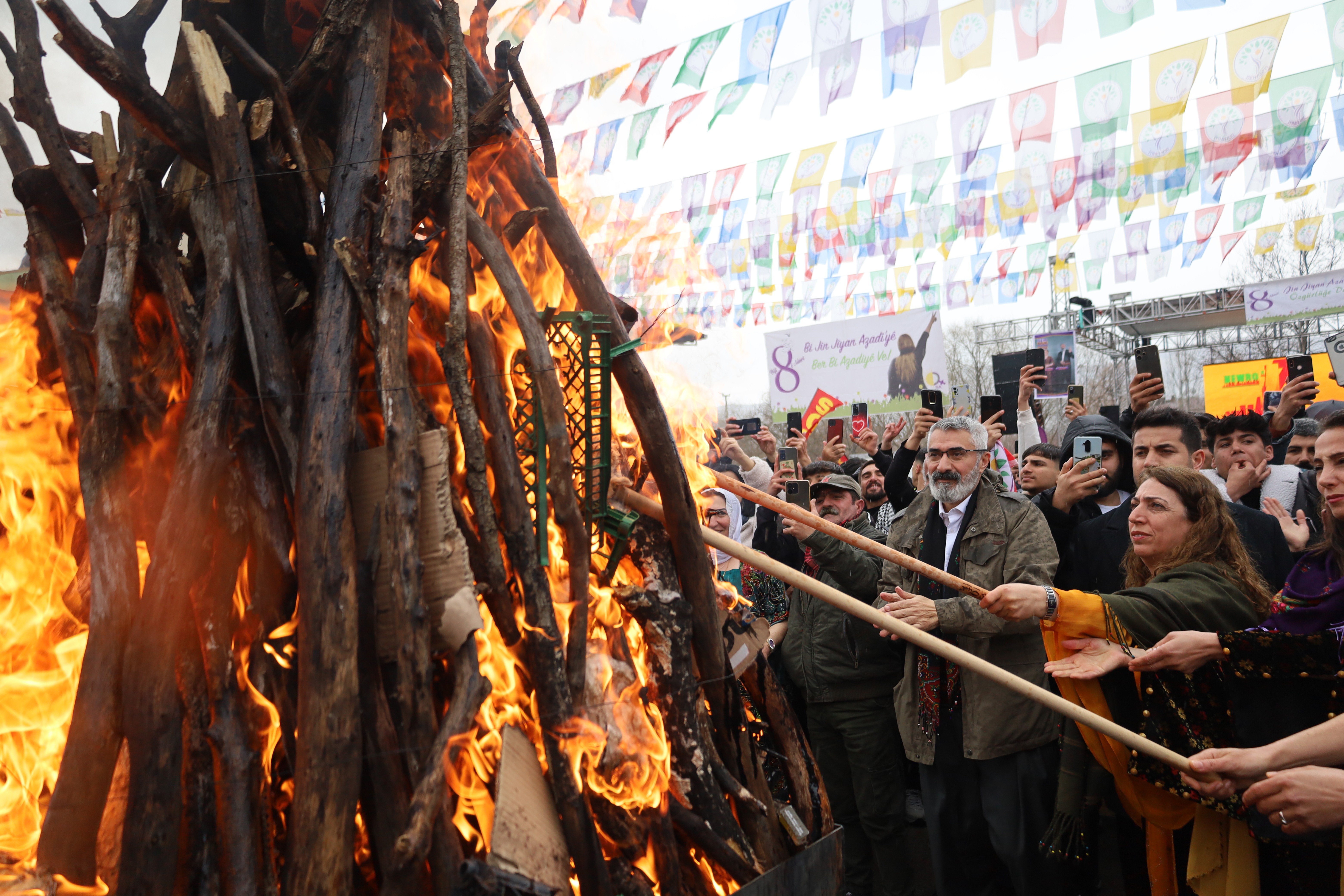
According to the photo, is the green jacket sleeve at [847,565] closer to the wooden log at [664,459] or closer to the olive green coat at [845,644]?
the olive green coat at [845,644]

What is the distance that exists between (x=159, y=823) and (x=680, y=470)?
182cm

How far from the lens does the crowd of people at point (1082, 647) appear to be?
114 inches

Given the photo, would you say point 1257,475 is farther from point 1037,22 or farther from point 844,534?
point 1037,22

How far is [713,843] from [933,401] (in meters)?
4.09

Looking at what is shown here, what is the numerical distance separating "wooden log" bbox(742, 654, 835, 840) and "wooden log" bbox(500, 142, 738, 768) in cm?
29

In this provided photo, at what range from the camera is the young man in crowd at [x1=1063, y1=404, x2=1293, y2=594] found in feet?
14.4

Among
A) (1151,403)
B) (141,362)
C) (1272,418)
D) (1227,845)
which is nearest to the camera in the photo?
(141,362)

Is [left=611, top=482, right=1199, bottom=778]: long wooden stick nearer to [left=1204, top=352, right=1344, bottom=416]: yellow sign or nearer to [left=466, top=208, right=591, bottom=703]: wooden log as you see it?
[left=466, top=208, right=591, bottom=703]: wooden log

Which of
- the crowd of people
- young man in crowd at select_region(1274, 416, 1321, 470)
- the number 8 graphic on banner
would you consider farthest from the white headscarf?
the number 8 graphic on banner

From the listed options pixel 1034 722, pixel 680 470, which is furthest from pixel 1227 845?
pixel 680 470

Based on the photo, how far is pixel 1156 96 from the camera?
33.1 feet

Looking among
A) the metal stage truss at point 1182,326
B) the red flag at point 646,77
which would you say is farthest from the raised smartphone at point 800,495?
the metal stage truss at point 1182,326

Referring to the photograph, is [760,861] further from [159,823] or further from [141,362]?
[141,362]

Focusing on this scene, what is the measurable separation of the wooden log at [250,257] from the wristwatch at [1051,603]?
120 inches
